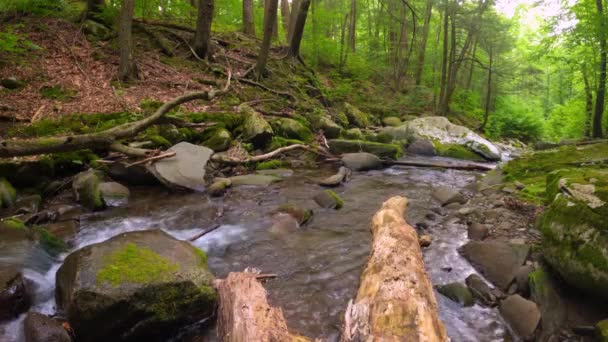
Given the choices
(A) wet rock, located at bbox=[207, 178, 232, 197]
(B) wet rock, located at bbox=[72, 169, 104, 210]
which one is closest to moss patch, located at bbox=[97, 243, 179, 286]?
(B) wet rock, located at bbox=[72, 169, 104, 210]

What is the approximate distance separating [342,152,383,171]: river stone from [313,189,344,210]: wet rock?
115 inches

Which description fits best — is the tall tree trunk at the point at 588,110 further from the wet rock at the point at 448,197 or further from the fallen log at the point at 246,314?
the fallen log at the point at 246,314

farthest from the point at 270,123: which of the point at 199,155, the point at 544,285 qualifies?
the point at 544,285

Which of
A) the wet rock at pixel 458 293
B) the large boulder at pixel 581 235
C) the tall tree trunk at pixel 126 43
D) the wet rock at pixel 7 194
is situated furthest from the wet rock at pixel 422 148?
the wet rock at pixel 7 194

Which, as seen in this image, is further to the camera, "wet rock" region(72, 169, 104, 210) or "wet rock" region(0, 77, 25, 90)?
"wet rock" region(0, 77, 25, 90)

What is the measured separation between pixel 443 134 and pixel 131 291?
12810mm

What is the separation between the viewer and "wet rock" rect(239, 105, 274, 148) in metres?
9.05

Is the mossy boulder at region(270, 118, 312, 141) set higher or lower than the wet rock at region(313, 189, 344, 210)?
higher

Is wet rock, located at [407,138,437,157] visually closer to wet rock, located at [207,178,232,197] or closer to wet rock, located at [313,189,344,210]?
wet rock, located at [313,189,344,210]

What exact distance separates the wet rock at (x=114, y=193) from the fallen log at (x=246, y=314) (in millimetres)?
3460

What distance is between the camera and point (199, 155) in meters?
7.30

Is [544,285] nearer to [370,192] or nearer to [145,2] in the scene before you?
[370,192]

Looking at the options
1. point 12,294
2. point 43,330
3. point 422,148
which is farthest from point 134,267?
point 422,148

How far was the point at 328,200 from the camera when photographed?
21.9 feet
